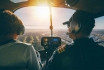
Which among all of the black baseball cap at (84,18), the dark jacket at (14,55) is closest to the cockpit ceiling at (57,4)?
the black baseball cap at (84,18)

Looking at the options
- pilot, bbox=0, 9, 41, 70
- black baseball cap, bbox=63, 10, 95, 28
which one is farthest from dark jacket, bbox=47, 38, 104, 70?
pilot, bbox=0, 9, 41, 70

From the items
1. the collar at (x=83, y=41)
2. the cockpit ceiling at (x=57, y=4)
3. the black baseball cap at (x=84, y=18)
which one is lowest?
the collar at (x=83, y=41)

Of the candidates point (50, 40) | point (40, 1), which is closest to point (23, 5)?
point (40, 1)

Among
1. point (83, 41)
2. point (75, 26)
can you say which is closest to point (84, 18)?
point (75, 26)

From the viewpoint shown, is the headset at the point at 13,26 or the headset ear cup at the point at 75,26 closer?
the headset at the point at 13,26

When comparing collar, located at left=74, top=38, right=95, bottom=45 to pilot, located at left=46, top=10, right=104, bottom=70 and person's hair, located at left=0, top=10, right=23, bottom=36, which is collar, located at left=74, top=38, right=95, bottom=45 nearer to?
pilot, located at left=46, top=10, right=104, bottom=70

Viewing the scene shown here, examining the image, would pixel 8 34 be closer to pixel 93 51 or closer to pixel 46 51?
pixel 93 51

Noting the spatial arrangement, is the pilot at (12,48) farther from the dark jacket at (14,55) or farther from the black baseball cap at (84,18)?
the black baseball cap at (84,18)
